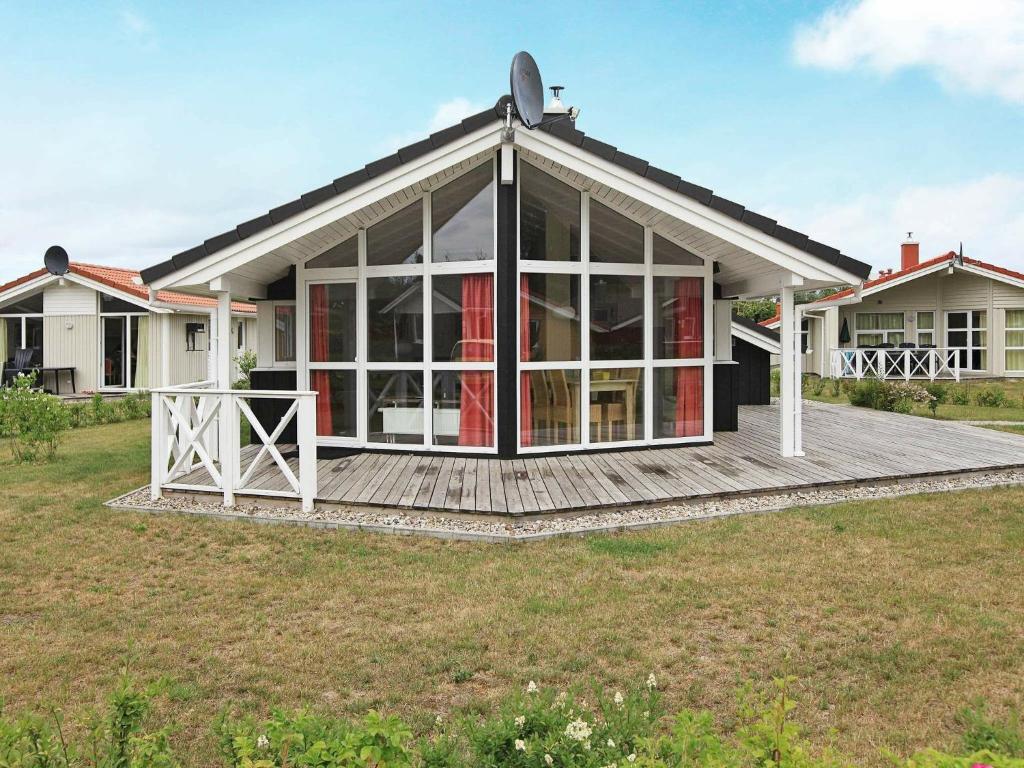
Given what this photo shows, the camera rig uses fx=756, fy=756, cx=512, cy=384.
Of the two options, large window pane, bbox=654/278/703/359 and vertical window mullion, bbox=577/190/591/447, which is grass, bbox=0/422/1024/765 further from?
large window pane, bbox=654/278/703/359

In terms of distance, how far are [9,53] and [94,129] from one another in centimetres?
180

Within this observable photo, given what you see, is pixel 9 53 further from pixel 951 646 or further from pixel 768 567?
pixel 951 646

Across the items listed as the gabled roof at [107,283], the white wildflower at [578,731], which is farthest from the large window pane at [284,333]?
the gabled roof at [107,283]

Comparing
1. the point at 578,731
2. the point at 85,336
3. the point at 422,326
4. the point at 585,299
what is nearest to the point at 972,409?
the point at 585,299

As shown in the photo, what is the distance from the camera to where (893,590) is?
438 cm

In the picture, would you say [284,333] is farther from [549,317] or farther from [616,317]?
[616,317]

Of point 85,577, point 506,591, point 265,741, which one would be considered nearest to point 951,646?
point 506,591

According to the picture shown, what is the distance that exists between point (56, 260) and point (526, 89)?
15469mm

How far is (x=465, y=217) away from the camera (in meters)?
8.15

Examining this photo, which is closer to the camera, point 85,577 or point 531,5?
point 85,577

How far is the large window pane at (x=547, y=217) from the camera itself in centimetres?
805

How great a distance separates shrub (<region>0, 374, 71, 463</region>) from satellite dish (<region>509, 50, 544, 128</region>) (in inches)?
283

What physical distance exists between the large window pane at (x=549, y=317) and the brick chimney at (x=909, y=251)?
72.6ft

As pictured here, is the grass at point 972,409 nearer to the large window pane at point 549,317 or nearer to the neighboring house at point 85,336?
the large window pane at point 549,317
